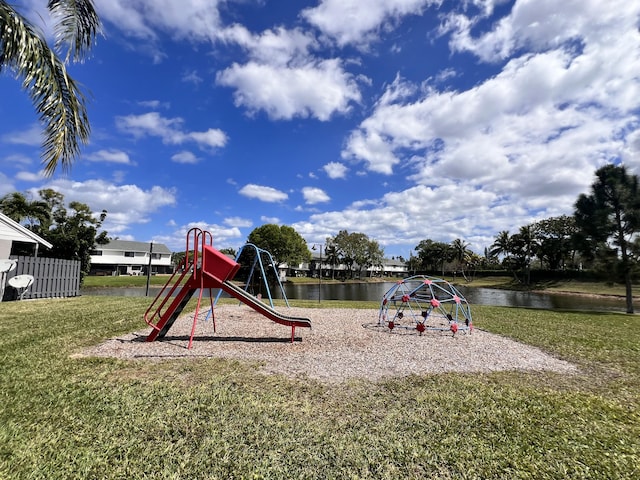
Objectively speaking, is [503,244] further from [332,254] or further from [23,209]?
[23,209]

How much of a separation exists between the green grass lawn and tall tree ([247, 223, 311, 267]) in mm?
47029

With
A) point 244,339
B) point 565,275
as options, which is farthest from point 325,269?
point 244,339

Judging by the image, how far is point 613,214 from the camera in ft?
57.0

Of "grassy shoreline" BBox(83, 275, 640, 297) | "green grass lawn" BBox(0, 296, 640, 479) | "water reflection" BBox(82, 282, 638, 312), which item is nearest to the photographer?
"green grass lawn" BBox(0, 296, 640, 479)

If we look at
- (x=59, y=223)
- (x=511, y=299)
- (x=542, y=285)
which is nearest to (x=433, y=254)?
(x=542, y=285)

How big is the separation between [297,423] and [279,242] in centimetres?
4975

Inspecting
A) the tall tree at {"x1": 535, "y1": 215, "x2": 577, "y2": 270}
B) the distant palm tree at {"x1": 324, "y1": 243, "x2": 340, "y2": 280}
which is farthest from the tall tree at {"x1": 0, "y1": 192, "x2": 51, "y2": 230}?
the tall tree at {"x1": 535, "y1": 215, "x2": 577, "y2": 270}

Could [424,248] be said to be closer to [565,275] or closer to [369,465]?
[565,275]

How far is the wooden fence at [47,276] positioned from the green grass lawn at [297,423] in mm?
10120

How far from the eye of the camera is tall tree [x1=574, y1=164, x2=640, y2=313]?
658 inches

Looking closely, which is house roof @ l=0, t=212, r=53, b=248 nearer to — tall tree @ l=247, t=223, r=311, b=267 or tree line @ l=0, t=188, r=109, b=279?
tree line @ l=0, t=188, r=109, b=279

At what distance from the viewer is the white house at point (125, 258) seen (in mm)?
52281

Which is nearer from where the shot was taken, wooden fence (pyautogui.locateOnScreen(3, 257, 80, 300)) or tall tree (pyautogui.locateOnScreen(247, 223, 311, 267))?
wooden fence (pyautogui.locateOnScreen(3, 257, 80, 300))

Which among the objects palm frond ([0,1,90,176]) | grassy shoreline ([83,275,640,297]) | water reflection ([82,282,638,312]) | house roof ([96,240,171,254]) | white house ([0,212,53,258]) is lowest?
water reflection ([82,282,638,312])
